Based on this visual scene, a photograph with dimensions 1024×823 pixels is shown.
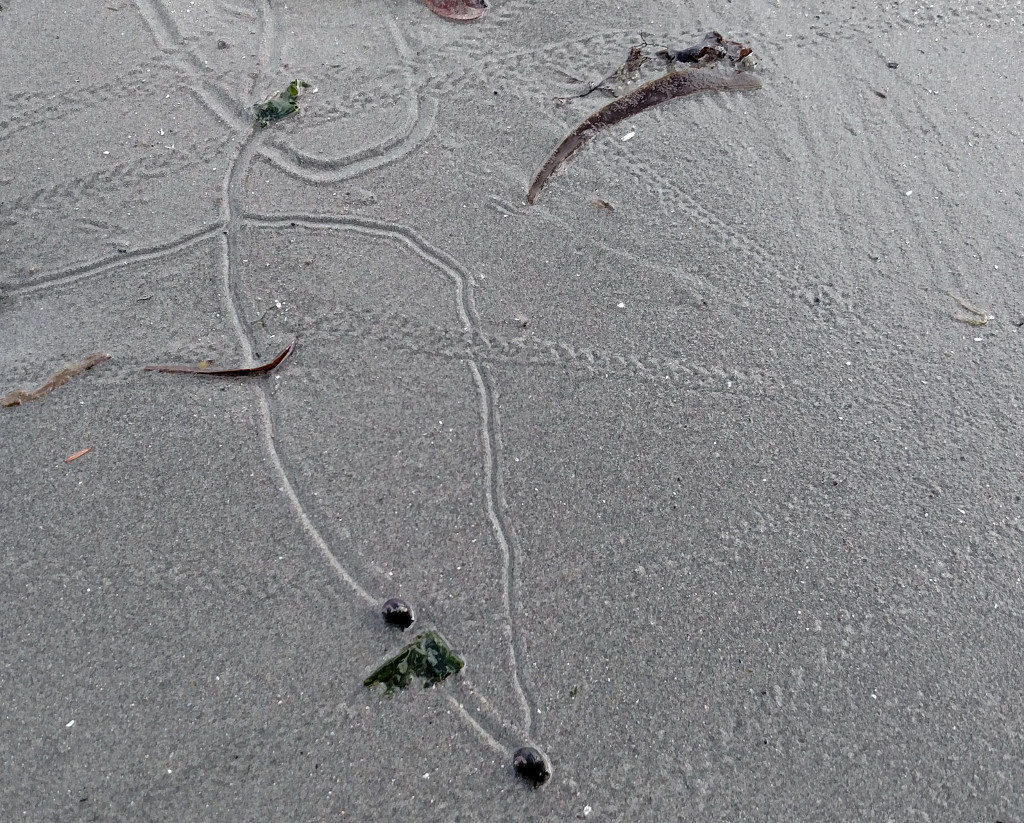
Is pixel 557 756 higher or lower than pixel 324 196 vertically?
lower

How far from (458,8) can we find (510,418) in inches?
86.3

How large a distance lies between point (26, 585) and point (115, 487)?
354 millimetres

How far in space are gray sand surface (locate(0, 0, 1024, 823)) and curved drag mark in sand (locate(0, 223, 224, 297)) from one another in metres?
0.01

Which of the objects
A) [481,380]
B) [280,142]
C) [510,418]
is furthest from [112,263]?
[510,418]

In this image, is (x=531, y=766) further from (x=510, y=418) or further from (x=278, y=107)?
(x=278, y=107)

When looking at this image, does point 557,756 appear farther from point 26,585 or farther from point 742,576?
point 26,585

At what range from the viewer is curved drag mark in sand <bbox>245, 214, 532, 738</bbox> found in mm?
2170

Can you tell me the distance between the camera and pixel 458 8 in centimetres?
357

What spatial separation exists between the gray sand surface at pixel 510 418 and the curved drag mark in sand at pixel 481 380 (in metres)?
0.01

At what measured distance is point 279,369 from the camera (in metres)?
2.60

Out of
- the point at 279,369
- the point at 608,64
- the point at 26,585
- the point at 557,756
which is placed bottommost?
the point at 26,585

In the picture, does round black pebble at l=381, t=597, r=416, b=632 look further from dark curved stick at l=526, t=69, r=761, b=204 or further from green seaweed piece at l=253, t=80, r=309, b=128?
green seaweed piece at l=253, t=80, r=309, b=128

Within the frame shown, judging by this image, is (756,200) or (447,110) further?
(447,110)

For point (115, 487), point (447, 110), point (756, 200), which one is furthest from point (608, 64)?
point (115, 487)
